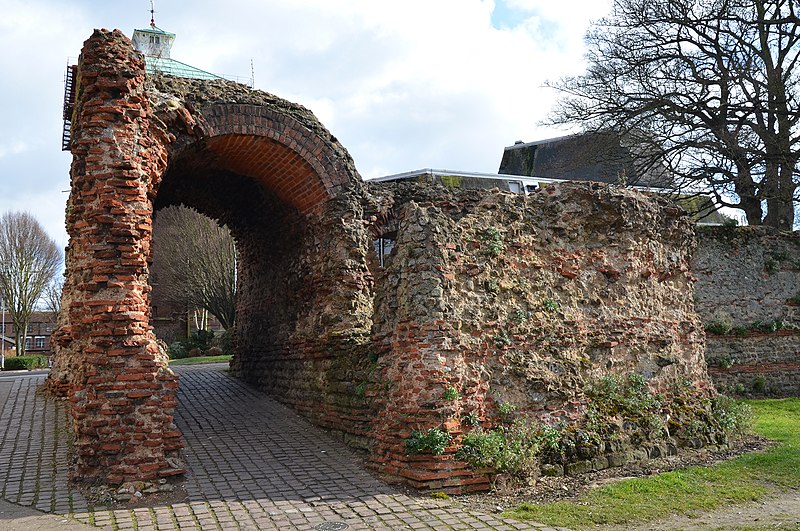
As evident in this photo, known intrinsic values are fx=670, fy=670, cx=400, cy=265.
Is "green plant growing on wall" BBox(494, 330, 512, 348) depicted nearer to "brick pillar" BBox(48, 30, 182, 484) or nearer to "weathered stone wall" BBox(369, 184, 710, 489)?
"weathered stone wall" BBox(369, 184, 710, 489)

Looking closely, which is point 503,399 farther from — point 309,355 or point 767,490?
point 309,355

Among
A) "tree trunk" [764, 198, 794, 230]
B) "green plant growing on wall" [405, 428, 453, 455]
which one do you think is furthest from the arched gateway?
"tree trunk" [764, 198, 794, 230]

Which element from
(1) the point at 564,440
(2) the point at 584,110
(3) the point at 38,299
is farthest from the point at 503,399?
(3) the point at 38,299

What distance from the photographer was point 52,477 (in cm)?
728

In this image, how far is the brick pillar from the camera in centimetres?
730

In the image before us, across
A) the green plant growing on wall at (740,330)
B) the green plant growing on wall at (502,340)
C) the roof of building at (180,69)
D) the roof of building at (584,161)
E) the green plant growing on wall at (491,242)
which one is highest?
the roof of building at (180,69)

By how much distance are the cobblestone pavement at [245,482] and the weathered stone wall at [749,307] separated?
10.6 meters

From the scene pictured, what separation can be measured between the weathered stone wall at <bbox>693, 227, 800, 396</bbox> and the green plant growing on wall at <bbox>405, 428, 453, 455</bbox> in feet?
35.8

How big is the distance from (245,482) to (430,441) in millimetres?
2063

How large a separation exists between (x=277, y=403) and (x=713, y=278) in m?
10.8

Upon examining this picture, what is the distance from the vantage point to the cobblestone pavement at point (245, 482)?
20.0 ft

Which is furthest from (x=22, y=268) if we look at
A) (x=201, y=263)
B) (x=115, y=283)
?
(x=115, y=283)

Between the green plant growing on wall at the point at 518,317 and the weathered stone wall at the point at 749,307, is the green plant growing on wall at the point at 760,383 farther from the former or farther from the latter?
the green plant growing on wall at the point at 518,317

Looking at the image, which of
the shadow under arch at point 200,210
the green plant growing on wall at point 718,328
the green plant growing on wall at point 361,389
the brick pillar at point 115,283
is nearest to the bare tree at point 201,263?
the shadow under arch at point 200,210
